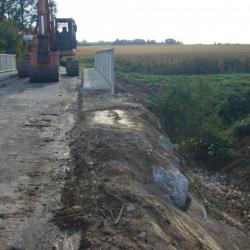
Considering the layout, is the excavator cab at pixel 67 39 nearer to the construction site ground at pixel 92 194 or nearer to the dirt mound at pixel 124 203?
the construction site ground at pixel 92 194

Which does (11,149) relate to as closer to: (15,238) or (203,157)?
(15,238)

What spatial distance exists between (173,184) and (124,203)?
75.9 inches

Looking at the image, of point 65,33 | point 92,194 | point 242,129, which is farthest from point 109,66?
point 92,194

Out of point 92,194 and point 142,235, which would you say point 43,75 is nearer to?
point 92,194

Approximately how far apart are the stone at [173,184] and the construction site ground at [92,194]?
139 millimetres

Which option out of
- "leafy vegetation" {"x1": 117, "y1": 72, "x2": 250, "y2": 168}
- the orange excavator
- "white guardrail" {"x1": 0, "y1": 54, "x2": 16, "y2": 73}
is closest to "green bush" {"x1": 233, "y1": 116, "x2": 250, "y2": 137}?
"leafy vegetation" {"x1": 117, "y1": 72, "x2": 250, "y2": 168}

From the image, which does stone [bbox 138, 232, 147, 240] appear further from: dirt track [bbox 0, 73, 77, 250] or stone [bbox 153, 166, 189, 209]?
stone [bbox 153, 166, 189, 209]

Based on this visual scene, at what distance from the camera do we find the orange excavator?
20719 millimetres

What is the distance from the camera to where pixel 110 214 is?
4.85 meters

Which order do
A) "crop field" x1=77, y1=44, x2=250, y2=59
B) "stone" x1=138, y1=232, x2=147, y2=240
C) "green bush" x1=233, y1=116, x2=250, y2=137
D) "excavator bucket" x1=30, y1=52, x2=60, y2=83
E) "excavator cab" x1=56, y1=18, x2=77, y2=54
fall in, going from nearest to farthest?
"stone" x1=138, y1=232, x2=147, y2=240
"green bush" x1=233, y1=116, x2=250, y2=137
"excavator bucket" x1=30, y1=52, x2=60, y2=83
"excavator cab" x1=56, y1=18, x2=77, y2=54
"crop field" x1=77, y1=44, x2=250, y2=59

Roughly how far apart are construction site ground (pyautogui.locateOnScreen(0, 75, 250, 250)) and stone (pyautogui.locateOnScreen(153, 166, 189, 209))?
14cm

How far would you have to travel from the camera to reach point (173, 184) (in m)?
6.90

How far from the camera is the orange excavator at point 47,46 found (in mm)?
20719

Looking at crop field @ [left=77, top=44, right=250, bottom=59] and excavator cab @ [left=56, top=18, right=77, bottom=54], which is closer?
excavator cab @ [left=56, top=18, right=77, bottom=54]
